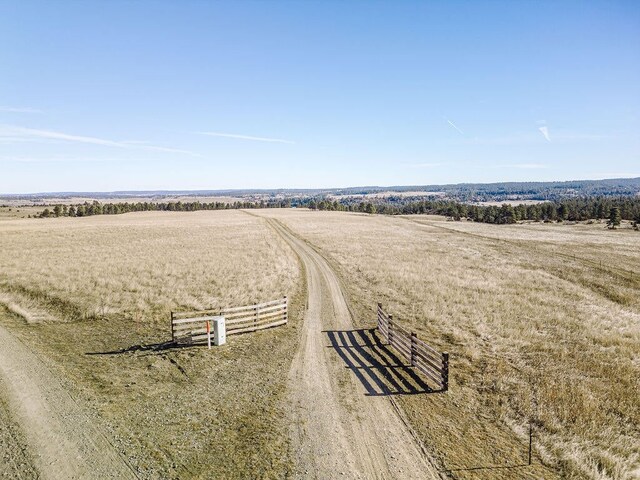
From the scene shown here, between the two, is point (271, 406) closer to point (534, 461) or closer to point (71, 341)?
point (534, 461)

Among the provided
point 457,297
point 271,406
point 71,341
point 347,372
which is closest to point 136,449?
point 271,406

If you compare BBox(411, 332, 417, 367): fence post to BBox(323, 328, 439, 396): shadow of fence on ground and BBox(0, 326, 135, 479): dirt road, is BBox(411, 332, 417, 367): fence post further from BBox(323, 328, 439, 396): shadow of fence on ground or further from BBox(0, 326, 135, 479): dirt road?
BBox(0, 326, 135, 479): dirt road

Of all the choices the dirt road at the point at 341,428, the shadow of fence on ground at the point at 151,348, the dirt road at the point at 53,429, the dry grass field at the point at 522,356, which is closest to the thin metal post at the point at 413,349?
the dry grass field at the point at 522,356

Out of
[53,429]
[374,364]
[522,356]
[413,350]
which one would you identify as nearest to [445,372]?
[413,350]

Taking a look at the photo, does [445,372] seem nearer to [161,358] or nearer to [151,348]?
[161,358]

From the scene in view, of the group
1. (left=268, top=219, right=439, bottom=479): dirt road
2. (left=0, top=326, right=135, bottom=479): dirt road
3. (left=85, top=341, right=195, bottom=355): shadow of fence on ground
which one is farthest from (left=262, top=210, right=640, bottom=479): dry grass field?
(left=85, top=341, right=195, bottom=355): shadow of fence on ground

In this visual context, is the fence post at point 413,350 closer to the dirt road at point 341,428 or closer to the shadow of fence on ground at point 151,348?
the dirt road at point 341,428
